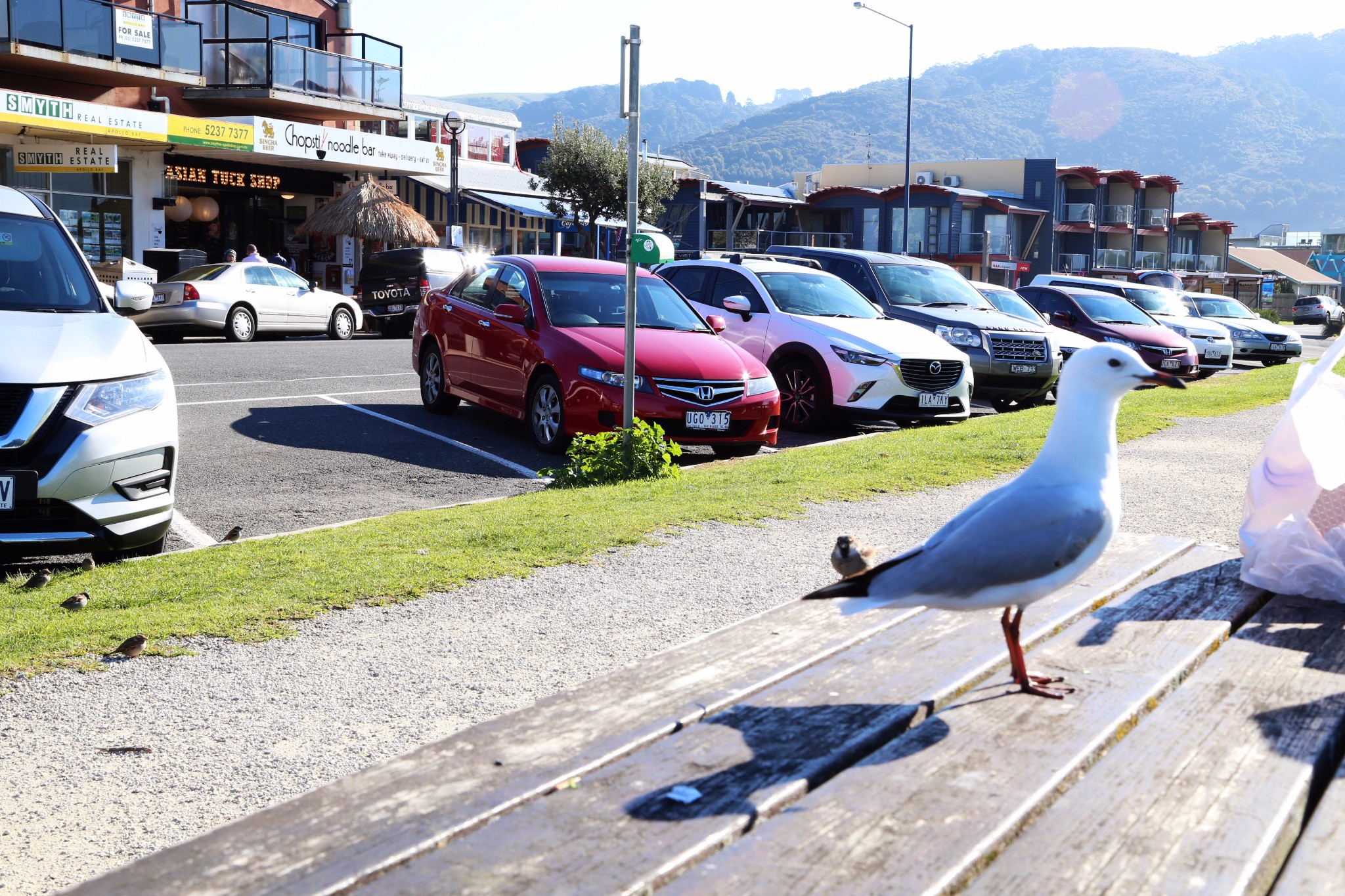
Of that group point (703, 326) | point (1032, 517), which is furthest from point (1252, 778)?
point (703, 326)

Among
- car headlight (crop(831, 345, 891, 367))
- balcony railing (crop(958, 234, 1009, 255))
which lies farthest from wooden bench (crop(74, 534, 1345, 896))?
balcony railing (crop(958, 234, 1009, 255))

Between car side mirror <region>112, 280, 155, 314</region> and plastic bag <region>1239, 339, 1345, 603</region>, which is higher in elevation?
car side mirror <region>112, 280, 155, 314</region>

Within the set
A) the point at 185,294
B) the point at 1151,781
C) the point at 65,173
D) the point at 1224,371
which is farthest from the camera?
the point at 65,173

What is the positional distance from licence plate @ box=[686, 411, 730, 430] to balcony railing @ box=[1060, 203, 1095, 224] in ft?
212

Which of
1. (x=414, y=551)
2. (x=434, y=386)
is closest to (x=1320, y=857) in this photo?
(x=414, y=551)

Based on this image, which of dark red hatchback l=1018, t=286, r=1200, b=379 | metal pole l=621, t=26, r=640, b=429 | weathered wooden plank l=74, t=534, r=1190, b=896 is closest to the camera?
weathered wooden plank l=74, t=534, r=1190, b=896

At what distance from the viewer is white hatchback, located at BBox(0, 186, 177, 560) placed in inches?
227

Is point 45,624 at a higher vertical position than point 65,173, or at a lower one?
lower

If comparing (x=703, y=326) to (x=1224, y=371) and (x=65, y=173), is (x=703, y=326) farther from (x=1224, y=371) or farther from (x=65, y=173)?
(x=65, y=173)

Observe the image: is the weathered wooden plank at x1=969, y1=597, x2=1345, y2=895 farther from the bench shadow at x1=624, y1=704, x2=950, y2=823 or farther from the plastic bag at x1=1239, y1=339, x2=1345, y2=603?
the plastic bag at x1=1239, y1=339, x2=1345, y2=603

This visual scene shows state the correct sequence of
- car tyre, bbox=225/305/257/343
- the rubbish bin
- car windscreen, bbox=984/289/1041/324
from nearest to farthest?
car windscreen, bbox=984/289/1041/324, car tyre, bbox=225/305/257/343, the rubbish bin

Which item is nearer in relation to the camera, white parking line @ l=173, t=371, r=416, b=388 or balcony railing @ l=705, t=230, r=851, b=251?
white parking line @ l=173, t=371, r=416, b=388

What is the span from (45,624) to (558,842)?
4.04m

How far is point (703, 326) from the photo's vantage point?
1178 centimetres
